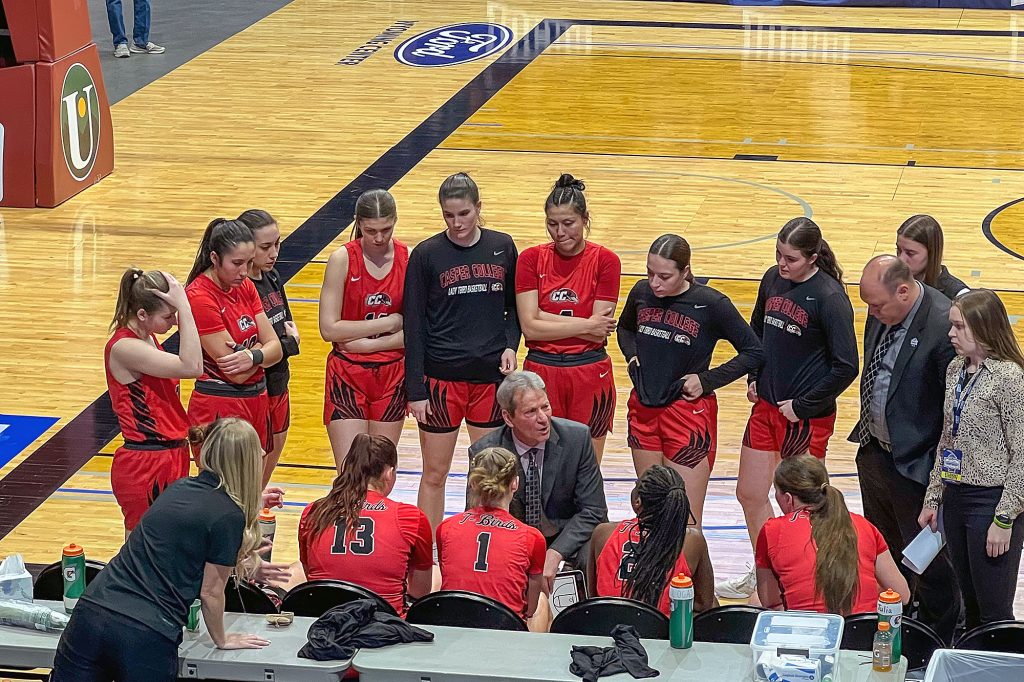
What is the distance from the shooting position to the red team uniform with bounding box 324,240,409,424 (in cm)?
695

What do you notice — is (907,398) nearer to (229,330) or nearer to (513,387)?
(513,387)

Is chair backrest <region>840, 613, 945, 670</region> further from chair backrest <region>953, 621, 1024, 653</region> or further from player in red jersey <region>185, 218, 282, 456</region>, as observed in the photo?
player in red jersey <region>185, 218, 282, 456</region>

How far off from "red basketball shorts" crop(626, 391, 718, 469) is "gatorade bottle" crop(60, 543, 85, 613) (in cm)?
266

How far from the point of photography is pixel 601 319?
22.2ft

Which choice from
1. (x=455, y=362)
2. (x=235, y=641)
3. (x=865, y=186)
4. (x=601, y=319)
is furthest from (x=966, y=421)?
(x=865, y=186)

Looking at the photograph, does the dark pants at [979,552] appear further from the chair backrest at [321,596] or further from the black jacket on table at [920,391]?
the chair backrest at [321,596]

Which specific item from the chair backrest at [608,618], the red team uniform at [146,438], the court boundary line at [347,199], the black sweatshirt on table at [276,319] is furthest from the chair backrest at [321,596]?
the court boundary line at [347,199]

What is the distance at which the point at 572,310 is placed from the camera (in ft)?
22.6

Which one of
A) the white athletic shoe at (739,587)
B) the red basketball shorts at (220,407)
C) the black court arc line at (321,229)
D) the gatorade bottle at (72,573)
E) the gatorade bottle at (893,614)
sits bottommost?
the black court arc line at (321,229)

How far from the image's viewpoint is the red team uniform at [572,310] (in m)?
6.86

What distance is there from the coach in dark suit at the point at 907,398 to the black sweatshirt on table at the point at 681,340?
2.00 feet

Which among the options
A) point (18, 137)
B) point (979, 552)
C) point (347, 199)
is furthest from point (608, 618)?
point (18, 137)

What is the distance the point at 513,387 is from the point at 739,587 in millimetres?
1731

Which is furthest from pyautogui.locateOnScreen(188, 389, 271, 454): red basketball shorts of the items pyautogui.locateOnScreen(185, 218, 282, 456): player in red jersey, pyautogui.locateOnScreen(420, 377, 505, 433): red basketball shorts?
pyautogui.locateOnScreen(420, 377, 505, 433): red basketball shorts
